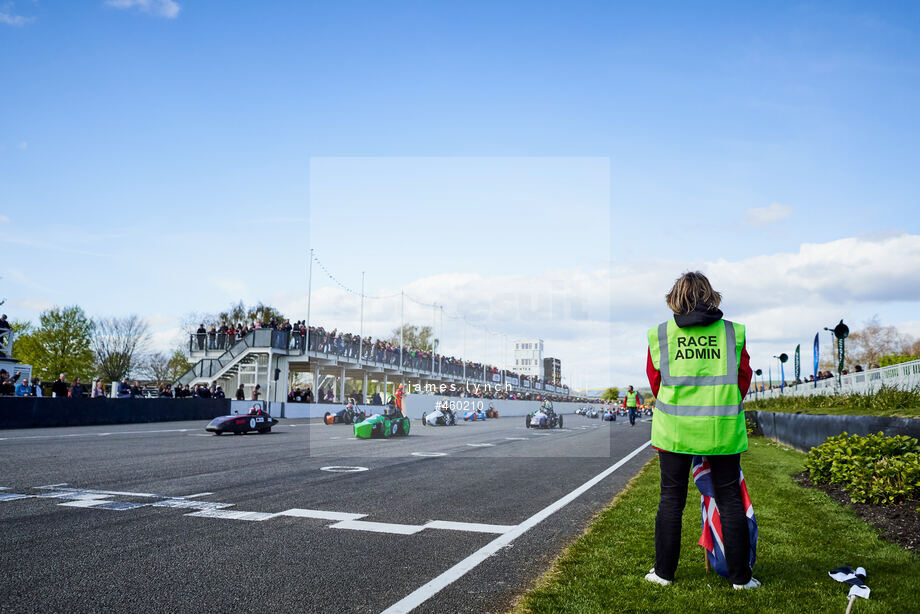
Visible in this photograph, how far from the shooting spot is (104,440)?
686 inches

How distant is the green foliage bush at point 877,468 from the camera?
23.4 ft

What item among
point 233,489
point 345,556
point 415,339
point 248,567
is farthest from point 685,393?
point 415,339

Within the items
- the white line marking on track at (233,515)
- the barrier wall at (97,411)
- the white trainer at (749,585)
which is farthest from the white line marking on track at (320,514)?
the barrier wall at (97,411)

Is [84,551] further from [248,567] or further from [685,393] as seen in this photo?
[685,393]

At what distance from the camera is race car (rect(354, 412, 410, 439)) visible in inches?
811

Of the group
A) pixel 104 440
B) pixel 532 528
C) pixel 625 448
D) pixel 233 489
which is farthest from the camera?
pixel 625 448

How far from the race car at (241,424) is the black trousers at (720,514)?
1842 cm

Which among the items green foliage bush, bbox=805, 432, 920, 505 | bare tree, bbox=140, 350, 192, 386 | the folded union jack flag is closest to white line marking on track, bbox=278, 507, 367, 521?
the folded union jack flag

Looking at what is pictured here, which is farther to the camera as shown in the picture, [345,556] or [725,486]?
[345,556]

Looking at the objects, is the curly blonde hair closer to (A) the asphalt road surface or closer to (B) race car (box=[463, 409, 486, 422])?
(A) the asphalt road surface

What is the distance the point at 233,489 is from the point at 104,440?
10.2m

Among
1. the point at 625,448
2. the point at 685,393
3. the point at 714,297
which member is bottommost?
the point at 625,448

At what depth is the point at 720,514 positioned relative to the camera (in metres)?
4.60

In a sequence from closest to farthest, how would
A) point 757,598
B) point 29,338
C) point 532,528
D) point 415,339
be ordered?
point 757,598 < point 532,528 < point 29,338 < point 415,339
